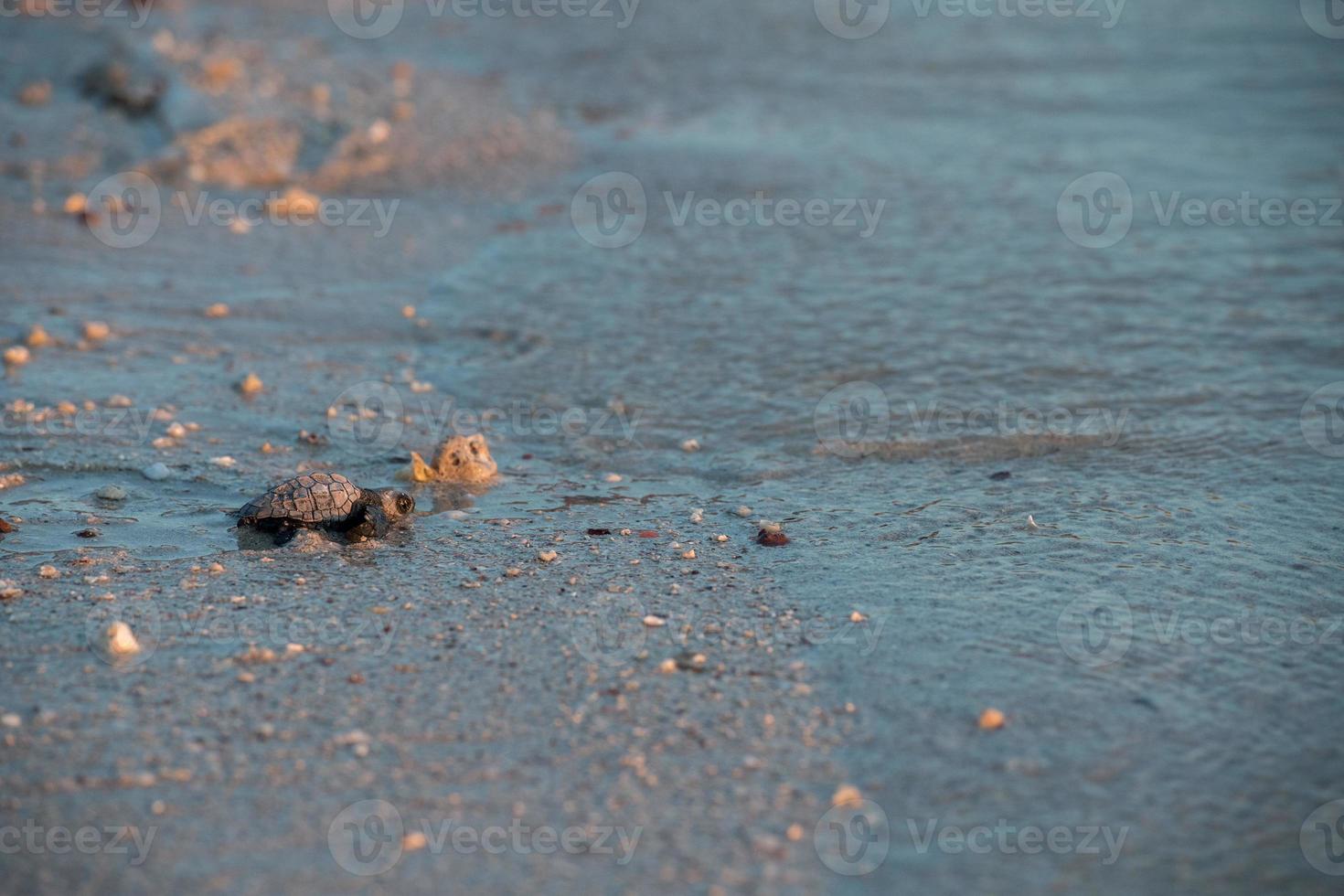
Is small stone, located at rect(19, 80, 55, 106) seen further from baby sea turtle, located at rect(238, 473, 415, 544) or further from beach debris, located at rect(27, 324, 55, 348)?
baby sea turtle, located at rect(238, 473, 415, 544)

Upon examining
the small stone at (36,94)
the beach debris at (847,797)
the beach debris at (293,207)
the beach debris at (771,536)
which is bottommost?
the beach debris at (847,797)

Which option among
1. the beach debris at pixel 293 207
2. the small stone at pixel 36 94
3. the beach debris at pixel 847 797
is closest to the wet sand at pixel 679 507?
the beach debris at pixel 847 797

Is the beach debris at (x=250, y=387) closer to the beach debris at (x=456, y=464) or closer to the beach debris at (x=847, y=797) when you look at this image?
the beach debris at (x=456, y=464)

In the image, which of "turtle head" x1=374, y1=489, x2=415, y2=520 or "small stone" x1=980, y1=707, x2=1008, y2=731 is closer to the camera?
"small stone" x1=980, y1=707, x2=1008, y2=731

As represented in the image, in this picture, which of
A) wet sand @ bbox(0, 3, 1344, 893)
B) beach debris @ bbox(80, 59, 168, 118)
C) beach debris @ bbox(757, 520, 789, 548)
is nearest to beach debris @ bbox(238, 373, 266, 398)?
wet sand @ bbox(0, 3, 1344, 893)

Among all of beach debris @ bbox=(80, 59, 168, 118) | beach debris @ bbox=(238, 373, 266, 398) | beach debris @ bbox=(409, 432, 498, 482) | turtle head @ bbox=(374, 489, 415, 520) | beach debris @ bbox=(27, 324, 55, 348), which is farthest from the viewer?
beach debris @ bbox=(80, 59, 168, 118)

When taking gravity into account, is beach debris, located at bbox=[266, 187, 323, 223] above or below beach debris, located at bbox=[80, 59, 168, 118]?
below
